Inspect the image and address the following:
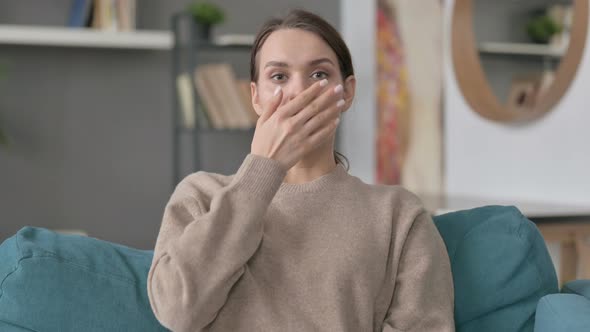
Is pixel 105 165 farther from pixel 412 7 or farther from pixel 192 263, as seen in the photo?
pixel 192 263

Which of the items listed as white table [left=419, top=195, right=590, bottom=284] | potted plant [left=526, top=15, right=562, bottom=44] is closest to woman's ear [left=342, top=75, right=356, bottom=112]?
white table [left=419, top=195, right=590, bottom=284]

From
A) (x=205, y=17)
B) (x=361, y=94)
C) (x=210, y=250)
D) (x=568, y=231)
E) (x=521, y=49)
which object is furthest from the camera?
(x=361, y=94)

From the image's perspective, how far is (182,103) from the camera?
3936mm

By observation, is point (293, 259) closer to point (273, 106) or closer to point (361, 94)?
point (273, 106)

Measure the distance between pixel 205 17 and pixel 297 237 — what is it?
8.48 feet

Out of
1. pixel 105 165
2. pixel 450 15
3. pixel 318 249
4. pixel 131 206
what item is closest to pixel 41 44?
pixel 105 165

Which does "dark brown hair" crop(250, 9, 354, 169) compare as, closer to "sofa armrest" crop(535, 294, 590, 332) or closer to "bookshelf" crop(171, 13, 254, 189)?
"sofa armrest" crop(535, 294, 590, 332)

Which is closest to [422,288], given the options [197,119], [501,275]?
[501,275]

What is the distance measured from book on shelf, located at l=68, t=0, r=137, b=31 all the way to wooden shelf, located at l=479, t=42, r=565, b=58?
64.9 inches

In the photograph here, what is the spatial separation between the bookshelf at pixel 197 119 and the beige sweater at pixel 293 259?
2.37 metres

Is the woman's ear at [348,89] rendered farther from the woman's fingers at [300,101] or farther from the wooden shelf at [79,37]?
the wooden shelf at [79,37]

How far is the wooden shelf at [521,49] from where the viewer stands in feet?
9.27

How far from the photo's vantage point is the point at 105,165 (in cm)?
397

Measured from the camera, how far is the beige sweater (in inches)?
50.6
